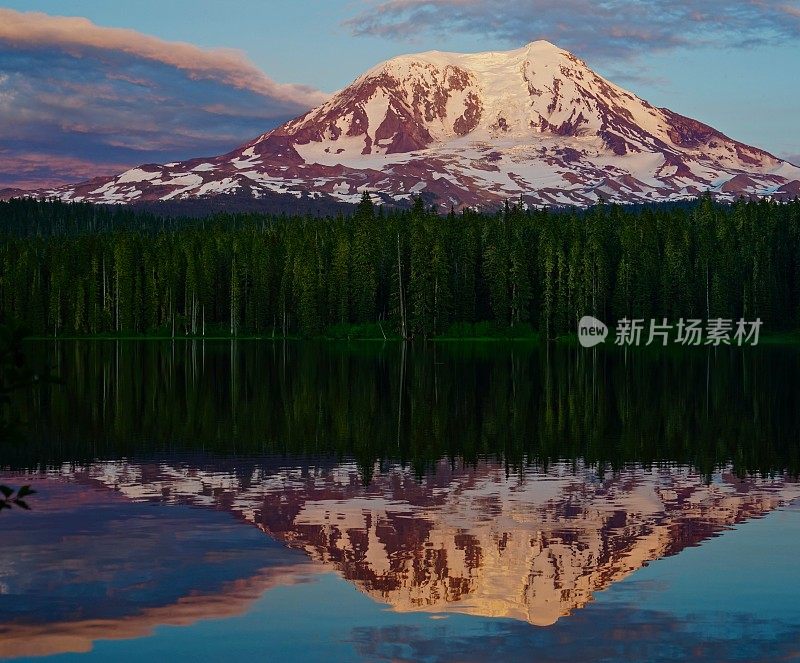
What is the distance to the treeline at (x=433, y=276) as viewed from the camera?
160125 mm

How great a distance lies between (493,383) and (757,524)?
143 ft

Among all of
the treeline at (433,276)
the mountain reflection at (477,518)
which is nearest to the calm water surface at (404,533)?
the mountain reflection at (477,518)

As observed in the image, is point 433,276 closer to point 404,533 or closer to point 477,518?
point 477,518

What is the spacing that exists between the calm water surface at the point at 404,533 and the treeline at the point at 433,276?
4250 inches

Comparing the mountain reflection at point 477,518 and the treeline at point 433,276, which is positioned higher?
the treeline at point 433,276

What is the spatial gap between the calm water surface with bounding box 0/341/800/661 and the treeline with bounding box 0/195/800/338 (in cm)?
10794

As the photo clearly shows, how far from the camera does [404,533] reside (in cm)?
2445

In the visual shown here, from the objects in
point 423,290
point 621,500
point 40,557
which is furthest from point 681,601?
point 423,290

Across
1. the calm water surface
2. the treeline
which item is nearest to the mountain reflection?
the calm water surface

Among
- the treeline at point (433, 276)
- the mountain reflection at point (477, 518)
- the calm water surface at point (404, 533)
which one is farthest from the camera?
the treeline at point (433, 276)

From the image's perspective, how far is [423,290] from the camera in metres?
156

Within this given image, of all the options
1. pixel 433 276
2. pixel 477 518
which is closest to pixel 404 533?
pixel 477 518

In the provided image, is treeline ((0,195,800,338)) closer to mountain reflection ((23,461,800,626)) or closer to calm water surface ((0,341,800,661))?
calm water surface ((0,341,800,661))

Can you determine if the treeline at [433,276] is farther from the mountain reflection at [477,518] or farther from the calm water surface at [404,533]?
the mountain reflection at [477,518]
